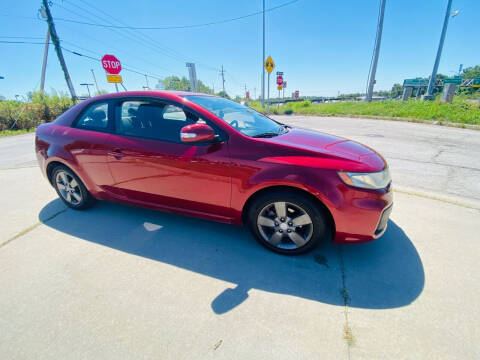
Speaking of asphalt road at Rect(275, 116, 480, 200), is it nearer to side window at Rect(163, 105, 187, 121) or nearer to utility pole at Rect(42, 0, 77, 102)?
side window at Rect(163, 105, 187, 121)

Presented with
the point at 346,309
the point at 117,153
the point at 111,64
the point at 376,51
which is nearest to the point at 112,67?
the point at 111,64

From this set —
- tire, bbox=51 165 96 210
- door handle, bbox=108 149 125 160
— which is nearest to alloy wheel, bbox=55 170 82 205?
tire, bbox=51 165 96 210

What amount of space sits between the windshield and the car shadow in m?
1.15

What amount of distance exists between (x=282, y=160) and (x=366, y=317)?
1.32m

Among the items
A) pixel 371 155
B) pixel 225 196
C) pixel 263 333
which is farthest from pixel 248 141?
pixel 263 333

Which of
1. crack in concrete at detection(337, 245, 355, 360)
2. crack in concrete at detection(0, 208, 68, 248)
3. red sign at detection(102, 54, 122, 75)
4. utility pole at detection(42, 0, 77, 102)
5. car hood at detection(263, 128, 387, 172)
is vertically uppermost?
utility pole at detection(42, 0, 77, 102)

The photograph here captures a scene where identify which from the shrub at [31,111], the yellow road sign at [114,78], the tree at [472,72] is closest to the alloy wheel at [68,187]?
the yellow road sign at [114,78]

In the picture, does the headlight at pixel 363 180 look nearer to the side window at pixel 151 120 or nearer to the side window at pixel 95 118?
the side window at pixel 151 120

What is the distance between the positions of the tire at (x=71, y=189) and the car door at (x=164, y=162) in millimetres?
723

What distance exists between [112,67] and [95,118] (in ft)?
43.1

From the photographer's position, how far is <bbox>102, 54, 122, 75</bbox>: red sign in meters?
12.9

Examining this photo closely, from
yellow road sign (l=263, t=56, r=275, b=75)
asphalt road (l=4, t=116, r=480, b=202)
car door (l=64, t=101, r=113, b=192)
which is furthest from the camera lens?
yellow road sign (l=263, t=56, r=275, b=75)

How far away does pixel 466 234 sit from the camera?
2.53m

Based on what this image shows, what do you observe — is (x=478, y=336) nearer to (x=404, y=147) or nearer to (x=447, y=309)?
(x=447, y=309)
